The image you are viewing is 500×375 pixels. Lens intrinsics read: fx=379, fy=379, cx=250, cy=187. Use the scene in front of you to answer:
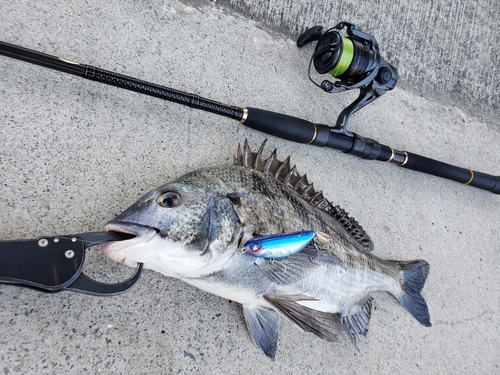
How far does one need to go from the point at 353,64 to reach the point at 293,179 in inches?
24.3

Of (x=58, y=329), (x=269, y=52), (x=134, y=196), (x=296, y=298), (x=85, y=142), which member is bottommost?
(x=58, y=329)

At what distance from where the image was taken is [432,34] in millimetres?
2727

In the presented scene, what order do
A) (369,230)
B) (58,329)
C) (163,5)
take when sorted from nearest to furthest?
(58,329) → (163,5) → (369,230)

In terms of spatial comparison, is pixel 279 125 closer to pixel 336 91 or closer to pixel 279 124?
pixel 279 124

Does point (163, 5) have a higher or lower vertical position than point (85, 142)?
higher

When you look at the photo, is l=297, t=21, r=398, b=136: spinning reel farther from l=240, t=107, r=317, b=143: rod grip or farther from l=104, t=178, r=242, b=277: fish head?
l=104, t=178, r=242, b=277: fish head

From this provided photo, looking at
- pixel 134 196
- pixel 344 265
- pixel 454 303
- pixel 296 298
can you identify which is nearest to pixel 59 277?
pixel 134 196

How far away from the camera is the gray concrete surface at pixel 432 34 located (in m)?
2.22

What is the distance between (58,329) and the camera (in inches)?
47.6

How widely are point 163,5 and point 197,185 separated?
102cm

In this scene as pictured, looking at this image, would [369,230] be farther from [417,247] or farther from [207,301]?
[207,301]

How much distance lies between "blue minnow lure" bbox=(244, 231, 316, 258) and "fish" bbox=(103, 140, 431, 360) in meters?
0.05

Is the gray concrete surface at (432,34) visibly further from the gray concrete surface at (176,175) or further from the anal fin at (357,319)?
the anal fin at (357,319)

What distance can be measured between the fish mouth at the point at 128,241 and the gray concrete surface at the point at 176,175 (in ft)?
0.82
